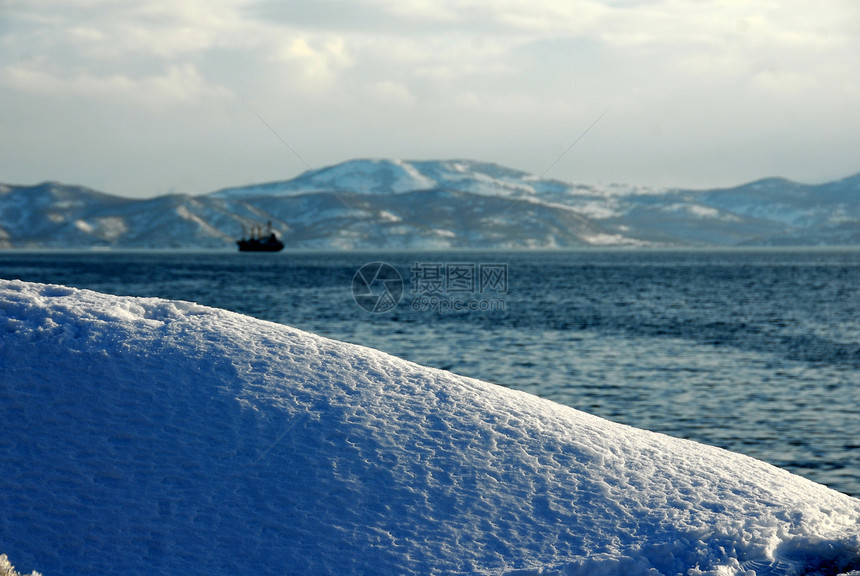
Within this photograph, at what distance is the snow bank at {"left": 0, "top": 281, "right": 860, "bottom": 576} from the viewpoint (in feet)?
23.0

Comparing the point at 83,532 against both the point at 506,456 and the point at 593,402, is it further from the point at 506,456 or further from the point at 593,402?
the point at 593,402

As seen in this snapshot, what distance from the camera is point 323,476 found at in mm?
7707

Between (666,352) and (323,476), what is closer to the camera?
(323,476)

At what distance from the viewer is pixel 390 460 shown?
802cm

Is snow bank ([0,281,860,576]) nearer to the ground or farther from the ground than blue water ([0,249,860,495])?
farther from the ground

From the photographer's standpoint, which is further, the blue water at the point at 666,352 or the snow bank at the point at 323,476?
the blue water at the point at 666,352

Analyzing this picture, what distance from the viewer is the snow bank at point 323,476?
701 centimetres

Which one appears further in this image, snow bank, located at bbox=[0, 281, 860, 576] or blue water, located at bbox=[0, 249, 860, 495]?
blue water, located at bbox=[0, 249, 860, 495]

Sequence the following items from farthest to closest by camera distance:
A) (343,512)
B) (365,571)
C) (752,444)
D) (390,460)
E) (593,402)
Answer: (593,402)
(752,444)
(390,460)
(343,512)
(365,571)

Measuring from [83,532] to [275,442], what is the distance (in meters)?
1.90

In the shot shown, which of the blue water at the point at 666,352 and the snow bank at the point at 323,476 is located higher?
the snow bank at the point at 323,476

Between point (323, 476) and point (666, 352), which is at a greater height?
point (323, 476)

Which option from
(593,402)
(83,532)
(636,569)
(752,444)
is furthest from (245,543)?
(593,402)

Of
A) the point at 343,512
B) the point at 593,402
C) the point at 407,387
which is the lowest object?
the point at 593,402
